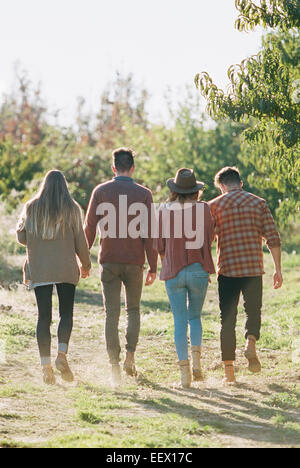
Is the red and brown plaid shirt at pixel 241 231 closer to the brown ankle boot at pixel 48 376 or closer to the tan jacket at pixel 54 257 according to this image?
the tan jacket at pixel 54 257

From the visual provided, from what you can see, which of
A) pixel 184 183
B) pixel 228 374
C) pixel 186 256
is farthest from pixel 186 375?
pixel 184 183

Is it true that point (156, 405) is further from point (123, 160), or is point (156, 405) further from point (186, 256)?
point (123, 160)

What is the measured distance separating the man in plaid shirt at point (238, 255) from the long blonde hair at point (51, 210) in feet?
4.24

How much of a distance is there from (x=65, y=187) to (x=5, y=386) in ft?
5.78

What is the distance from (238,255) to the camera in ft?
22.0

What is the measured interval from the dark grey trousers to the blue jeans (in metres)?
0.32

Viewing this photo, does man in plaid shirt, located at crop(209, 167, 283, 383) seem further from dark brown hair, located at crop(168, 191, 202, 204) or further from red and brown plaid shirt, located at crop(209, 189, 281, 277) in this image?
dark brown hair, located at crop(168, 191, 202, 204)

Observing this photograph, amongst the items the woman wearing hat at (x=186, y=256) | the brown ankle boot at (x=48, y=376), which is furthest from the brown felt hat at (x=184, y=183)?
the brown ankle boot at (x=48, y=376)

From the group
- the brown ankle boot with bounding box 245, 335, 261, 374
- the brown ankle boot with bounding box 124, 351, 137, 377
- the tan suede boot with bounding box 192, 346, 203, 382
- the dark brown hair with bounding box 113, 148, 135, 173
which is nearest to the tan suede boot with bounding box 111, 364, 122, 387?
the brown ankle boot with bounding box 124, 351, 137, 377

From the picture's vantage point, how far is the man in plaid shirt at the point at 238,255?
6.70m

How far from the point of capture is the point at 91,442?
457 cm

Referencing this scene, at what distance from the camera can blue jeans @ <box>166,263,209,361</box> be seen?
255 inches

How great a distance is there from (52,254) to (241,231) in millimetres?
1653

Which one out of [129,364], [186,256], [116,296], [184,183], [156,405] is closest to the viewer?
[156,405]
